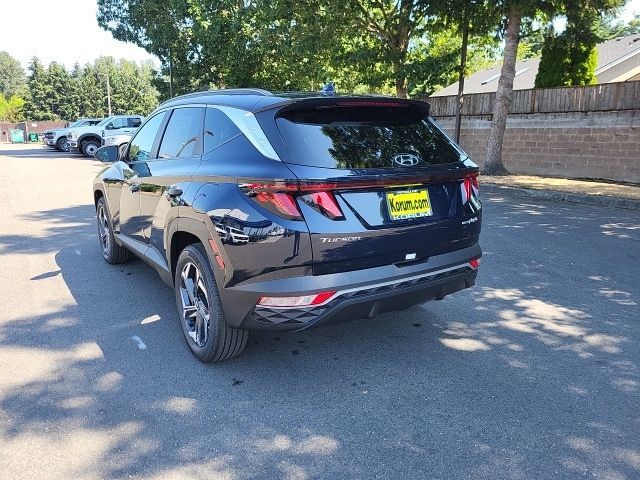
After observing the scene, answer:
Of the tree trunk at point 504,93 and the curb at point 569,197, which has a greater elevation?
the tree trunk at point 504,93

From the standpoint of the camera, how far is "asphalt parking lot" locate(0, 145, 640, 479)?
2.56 m

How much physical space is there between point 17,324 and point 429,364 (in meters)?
3.32

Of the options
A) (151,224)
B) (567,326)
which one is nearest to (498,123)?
(567,326)


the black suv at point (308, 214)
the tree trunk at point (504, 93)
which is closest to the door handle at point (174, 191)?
the black suv at point (308, 214)

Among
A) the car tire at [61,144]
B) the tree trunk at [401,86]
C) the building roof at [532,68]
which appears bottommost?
the car tire at [61,144]

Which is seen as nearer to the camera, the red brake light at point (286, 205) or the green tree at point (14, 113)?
the red brake light at point (286, 205)

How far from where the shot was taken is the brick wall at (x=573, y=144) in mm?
13391

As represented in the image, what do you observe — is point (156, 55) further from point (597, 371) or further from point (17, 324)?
point (597, 371)

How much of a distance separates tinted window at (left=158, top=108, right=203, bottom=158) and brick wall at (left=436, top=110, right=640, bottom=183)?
12.7 m

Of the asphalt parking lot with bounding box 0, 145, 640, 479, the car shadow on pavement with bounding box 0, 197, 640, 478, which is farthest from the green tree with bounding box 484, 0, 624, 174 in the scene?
the car shadow on pavement with bounding box 0, 197, 640, 478

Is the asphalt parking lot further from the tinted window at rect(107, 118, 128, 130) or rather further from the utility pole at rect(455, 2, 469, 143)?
the tinted window at rect(107, 118, 128, 130)

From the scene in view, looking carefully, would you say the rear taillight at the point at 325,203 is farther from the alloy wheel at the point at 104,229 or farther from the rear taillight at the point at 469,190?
the alloy wheel at the point at 104,229

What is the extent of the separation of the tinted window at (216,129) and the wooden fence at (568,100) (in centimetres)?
1292

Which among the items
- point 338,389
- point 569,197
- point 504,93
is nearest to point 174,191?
point 338,389
